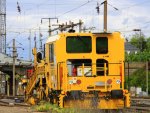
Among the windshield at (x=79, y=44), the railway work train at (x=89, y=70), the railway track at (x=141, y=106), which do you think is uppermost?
the windshield at (x=79, y=44)

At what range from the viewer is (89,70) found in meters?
20.9

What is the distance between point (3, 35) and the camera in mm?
98062

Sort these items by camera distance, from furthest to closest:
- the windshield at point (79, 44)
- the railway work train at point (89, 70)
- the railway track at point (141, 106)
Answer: the railway track at point (141, 106), the windshield at point (79, 44), the railway work train at point (89, 70)

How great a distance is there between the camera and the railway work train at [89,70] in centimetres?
2045

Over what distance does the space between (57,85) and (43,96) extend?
5021mm

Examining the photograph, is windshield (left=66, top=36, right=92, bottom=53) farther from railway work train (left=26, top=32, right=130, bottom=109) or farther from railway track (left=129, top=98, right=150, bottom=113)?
railway track (left=129, top=98, right=150, bottom=113)

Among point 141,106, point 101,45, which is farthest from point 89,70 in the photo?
point 141,106

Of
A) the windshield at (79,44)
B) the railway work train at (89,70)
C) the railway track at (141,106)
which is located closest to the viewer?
the railway work train at (89,70)

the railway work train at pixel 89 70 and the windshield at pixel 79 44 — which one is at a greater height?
the windshield at pixel 79 44

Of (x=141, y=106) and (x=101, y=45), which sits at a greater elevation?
(x=101, y=45)

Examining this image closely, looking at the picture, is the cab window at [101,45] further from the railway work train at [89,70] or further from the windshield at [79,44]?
the windshield at [79,44]

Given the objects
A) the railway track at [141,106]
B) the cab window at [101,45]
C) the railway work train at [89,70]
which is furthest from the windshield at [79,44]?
the railway track at [141,106]

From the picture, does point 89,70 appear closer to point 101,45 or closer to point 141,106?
point 101,45

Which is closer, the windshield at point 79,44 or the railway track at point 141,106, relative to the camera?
the windshield at point 79,44
